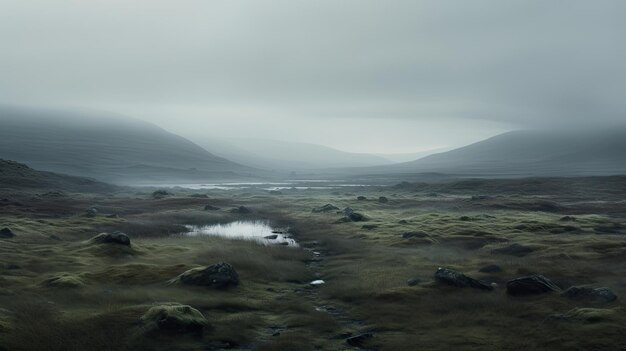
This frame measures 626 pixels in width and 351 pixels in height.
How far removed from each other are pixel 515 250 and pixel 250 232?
40.3 meters

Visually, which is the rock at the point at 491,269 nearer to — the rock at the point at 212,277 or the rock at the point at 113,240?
the rock at the point at 212,277

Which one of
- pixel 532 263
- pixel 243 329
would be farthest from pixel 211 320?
pixel 532 263

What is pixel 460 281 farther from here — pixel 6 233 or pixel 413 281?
pixel 6 233

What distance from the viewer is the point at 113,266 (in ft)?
139

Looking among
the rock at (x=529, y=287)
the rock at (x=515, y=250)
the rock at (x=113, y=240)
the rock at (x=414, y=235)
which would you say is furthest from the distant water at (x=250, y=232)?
the rock at (x=529, y=287)

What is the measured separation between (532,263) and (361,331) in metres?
24.9

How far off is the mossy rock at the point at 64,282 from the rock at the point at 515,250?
4268cm

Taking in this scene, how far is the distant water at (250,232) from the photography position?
217ft

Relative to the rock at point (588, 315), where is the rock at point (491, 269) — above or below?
below

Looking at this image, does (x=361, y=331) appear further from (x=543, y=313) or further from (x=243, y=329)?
(x=543, y=313)

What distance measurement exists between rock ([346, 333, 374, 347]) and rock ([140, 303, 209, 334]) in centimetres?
854

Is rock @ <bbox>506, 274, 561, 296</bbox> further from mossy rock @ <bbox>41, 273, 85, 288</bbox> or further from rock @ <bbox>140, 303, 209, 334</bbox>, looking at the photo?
mossy rock @ <bbox>41, 273, 85, 288</bbox>

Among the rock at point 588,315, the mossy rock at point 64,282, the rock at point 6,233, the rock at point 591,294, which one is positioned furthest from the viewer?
the rock at point 6,233

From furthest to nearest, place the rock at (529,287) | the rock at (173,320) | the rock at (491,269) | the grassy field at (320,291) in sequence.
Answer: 1. the rock at (491,269)
2. the rock at (529,287)
3. the rock at (173,320)
4. the grassy field at (320,291)
